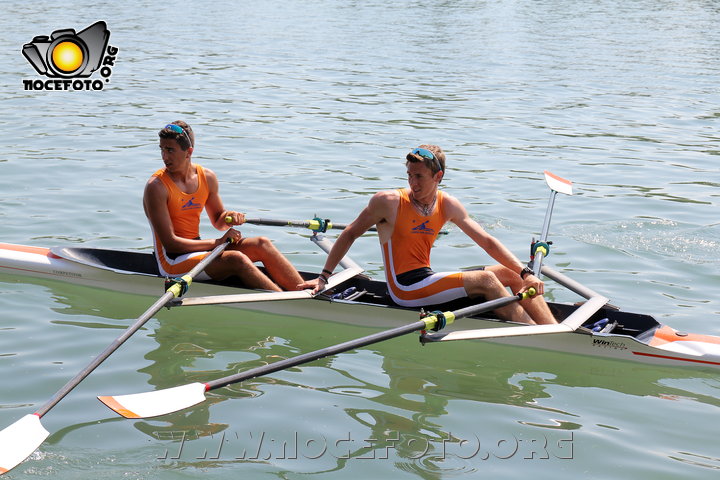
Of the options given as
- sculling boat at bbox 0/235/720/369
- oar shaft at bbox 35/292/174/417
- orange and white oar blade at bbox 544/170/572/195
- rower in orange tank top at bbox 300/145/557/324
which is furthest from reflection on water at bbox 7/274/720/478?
orange and white oar blade at bbox 544/170/572/195

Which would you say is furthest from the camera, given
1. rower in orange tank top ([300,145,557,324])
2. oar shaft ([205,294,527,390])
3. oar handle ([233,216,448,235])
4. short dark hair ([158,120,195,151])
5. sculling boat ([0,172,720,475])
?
oar handle ([233,216,448,235])

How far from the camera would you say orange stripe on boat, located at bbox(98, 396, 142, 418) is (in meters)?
6.18

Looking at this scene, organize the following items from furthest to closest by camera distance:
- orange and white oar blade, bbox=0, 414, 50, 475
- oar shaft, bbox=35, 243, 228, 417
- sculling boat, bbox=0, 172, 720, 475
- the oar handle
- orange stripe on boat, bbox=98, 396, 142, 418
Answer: the oar handle, sculling boat, bbox=0, 172, 720, 475, oar shaft, bbox=35, 243, 228, 417, orange stripe on boat, bbox=98, 396, 142, 418, orange and white oar blade, bbox=0, 414, 50, 475

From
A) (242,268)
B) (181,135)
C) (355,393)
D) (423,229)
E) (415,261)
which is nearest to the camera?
(355,393)

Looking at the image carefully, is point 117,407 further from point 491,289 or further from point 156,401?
point 491,289

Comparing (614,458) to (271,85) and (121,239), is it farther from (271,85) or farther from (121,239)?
(271,85)

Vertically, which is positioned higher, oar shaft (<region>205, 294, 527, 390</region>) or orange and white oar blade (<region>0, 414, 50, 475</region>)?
oar shaft (<region>205, 294, 527, 390</region>)

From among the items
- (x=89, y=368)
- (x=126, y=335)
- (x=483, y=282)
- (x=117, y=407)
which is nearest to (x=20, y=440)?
(x=117, y=407)

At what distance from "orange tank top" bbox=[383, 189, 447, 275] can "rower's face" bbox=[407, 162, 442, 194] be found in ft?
0.61

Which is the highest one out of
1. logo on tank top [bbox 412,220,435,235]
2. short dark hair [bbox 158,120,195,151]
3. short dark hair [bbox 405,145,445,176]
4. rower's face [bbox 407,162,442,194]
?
short dark hair [bbox 158,120,195,151]

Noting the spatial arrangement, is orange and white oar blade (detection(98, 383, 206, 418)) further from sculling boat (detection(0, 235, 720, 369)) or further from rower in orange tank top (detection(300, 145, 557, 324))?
rower in orange tank top (detection(300, 145, 557, 324))

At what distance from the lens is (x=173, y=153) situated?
827cm

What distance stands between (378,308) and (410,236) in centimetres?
74

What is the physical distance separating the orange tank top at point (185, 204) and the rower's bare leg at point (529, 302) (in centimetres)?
281
